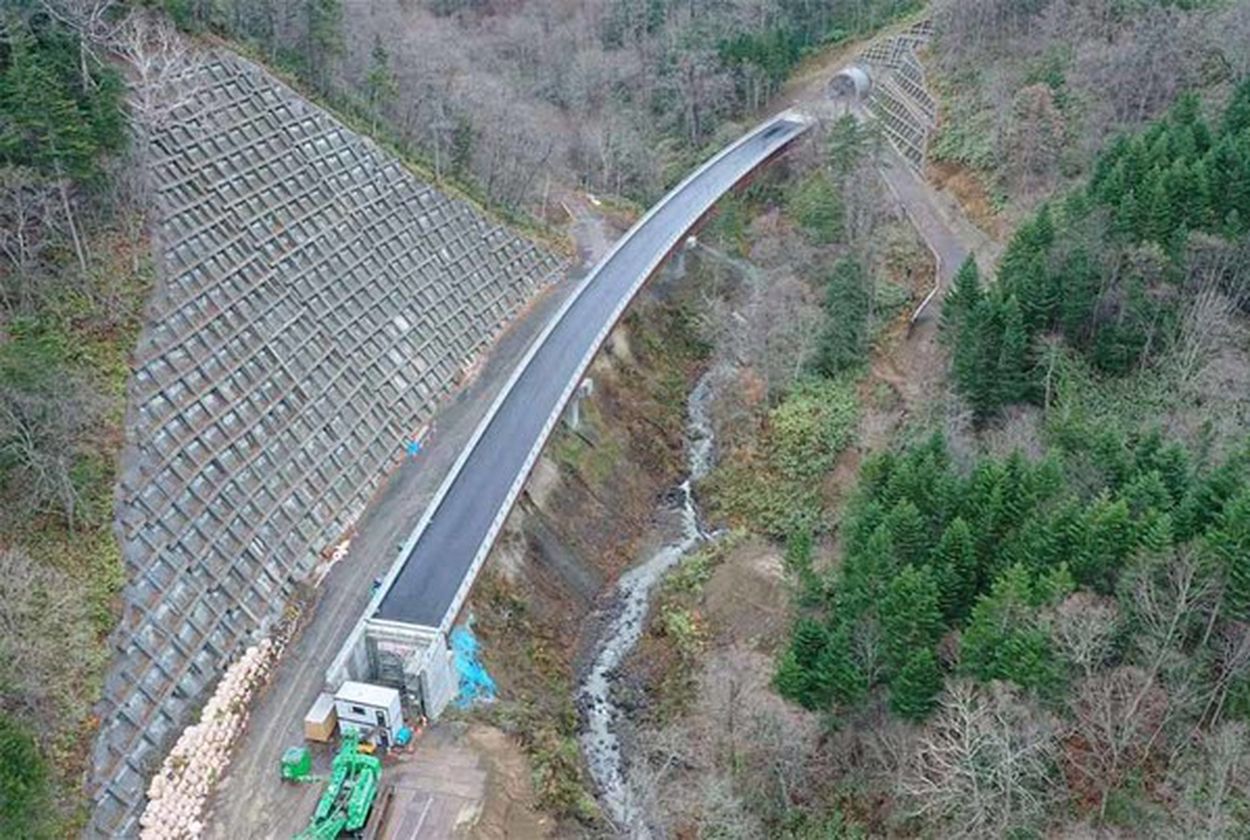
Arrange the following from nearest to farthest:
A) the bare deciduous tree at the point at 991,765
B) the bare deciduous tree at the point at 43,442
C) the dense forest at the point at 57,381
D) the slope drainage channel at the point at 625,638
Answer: the bare deciduous tree at the point at 991,765 → the dense forest at the point at 57,381 → the bare deciduous tree at the point at 43,442 → the slope drainage channel at the point at 625,638

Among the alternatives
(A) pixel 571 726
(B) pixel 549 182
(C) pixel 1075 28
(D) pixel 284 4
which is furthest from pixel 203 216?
(C) pixel 1075 28

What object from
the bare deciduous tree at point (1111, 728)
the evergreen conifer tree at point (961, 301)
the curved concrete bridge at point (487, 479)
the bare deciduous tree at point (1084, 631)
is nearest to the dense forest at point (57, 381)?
the curved concrete bridge at point (487, 479)

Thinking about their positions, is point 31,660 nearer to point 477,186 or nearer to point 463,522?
point 463,522

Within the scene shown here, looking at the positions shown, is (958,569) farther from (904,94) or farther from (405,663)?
(904,94)

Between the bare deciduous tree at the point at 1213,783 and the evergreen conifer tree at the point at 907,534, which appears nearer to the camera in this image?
the bare deciduous tree at the point at 1213,783

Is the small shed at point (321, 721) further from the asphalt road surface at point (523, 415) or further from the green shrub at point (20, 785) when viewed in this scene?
the green shrub at point (20, 785)

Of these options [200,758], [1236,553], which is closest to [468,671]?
[200,758]
